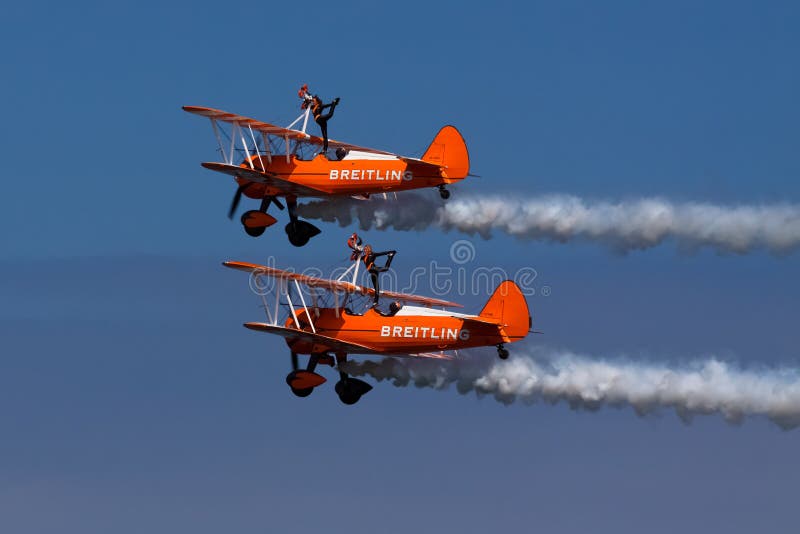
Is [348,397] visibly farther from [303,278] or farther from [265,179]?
[265,179]

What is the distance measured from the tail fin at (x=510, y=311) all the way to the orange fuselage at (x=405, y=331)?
0.59 feet

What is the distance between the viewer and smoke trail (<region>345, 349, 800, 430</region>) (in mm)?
57938

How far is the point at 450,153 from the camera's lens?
61750mm

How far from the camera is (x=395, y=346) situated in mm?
59344

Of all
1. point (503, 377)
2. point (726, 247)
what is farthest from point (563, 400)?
point (726, 247)

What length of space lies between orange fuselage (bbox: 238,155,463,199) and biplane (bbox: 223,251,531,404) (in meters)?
2.28

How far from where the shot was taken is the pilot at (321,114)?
62312mm

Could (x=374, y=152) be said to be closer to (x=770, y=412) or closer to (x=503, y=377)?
(x=503, y=377)

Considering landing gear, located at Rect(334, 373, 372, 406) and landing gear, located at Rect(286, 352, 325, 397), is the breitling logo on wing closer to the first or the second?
landing gear, located at Rect(334, 373, 372, 406)

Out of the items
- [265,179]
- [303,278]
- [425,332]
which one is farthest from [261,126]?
[425,332]

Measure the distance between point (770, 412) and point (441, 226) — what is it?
437 inches

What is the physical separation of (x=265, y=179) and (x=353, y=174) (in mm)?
2245

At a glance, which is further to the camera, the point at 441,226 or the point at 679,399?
the point at 441,226

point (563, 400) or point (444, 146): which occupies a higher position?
point (444, 146)
